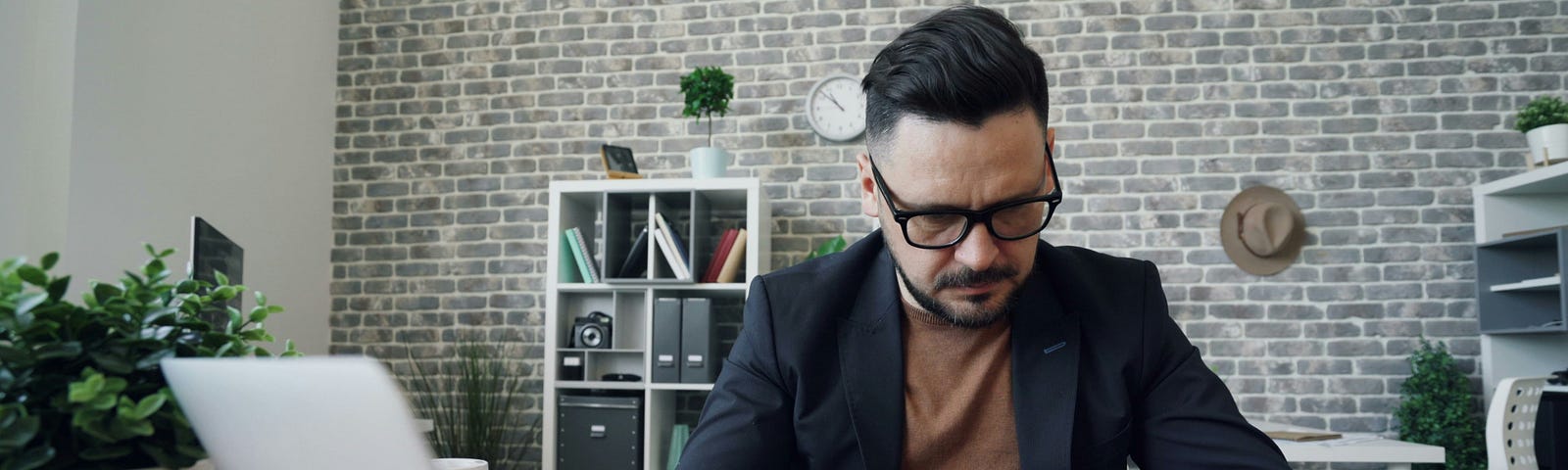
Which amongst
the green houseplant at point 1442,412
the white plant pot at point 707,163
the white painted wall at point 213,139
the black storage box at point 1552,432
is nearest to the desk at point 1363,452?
the green houseplant at point 1442,412

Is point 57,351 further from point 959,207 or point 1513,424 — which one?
point 1513,424

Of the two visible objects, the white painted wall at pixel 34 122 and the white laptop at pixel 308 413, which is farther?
the white painted wall at pixel 34 122

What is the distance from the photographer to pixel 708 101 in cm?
430

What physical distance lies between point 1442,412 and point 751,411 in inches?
144

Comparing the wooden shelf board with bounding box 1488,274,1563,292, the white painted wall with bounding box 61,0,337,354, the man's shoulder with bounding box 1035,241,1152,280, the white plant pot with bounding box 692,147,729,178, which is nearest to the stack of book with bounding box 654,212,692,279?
the white plant pot with bounding box 692,147,729,178

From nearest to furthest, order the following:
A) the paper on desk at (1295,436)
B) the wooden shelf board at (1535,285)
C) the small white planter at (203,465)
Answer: the small white planter at (203,465) < the paper on desk at (1295,436) < the wooden shelf board at (1535,285)

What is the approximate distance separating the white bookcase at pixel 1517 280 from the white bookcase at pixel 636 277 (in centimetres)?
282

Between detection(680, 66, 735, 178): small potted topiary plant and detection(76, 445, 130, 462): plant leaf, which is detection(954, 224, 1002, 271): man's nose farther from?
detection(680, 66, 735, 178): small potted topiary plant

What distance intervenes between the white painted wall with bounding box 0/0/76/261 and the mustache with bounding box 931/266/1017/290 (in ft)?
9.73

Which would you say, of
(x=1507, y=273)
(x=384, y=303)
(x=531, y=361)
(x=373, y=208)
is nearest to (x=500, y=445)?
(x=531, y=361)

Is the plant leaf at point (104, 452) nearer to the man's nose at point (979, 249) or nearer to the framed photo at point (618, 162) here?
the man's nose at point (979, 249)

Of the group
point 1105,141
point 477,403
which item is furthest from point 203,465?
point 1105,141

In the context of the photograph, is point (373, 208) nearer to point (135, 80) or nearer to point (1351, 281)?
point (135, 80)

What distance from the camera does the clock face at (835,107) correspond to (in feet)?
14.9
